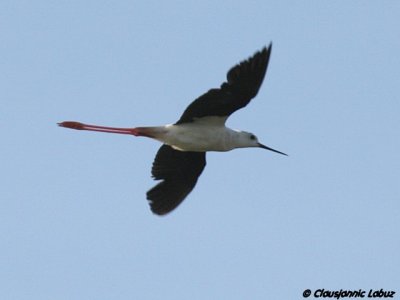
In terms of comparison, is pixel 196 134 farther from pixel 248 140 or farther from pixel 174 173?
pixel 174 173

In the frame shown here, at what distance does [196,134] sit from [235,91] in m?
1.09

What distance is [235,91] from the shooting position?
1302 centimetres

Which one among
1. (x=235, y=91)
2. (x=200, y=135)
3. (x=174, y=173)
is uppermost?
(x=235, y=91)

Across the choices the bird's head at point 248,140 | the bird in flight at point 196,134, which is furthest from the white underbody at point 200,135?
the bird's head at point 248,140

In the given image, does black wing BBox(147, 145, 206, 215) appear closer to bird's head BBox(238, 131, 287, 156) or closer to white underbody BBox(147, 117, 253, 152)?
white underbody BBox(147, 117, 253, 152)

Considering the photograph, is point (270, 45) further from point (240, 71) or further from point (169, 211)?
point (169, 211)

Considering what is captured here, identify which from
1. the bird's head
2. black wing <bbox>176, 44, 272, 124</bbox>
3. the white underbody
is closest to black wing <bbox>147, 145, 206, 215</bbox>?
the white underbody

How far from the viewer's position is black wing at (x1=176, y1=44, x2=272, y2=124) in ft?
41.9

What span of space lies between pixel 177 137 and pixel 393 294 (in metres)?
3.56

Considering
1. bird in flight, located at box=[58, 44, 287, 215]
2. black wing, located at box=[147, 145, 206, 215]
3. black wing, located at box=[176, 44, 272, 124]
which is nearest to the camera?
black wing, located at box=[176, 44, 272, 124]

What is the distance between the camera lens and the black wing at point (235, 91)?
1277 cm

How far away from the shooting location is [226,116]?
45.1ft

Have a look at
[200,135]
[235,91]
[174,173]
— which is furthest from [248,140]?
[235,91]

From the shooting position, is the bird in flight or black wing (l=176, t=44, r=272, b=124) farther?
the bird in flight
